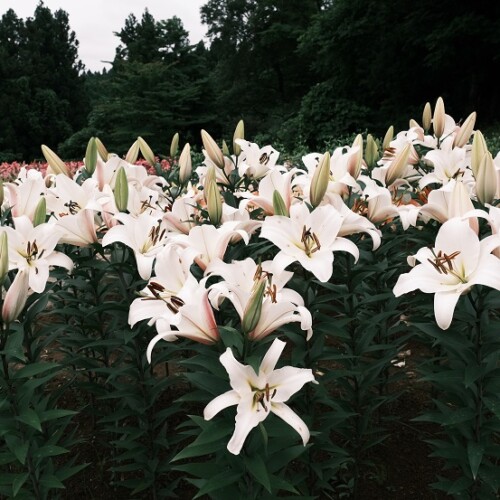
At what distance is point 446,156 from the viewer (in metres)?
2.04

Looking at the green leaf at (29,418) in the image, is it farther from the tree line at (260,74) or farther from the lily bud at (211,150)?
the tree line at (260,74)

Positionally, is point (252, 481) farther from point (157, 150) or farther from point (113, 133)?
point (113, 133)

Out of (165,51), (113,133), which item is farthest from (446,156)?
(165,51)

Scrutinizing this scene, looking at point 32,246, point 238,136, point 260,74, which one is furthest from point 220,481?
point 260,74

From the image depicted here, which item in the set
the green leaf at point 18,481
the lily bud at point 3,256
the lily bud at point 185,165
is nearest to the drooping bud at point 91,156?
the lily bud at point 185,165

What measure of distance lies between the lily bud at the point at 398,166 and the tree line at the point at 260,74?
1246 centimetres

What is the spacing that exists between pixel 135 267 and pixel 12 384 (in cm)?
47

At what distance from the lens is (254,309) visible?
1.11 meters

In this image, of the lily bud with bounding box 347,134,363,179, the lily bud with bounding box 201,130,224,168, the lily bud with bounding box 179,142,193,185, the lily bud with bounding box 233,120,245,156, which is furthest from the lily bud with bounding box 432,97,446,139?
the lily bud with bounding box 179,142,193,185

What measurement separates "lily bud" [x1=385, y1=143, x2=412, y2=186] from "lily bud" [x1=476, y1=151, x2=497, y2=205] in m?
0.52

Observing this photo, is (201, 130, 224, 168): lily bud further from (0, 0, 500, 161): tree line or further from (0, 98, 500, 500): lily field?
(0, 0, 500, 161): tree line

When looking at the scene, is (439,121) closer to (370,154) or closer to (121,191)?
(370,154)

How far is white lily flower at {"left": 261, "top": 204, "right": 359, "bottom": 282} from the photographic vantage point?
4.49ft

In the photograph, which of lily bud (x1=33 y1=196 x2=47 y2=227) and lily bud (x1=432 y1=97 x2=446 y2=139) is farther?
lily bud (x1=432 y1=97 x2=446 y2=139)
